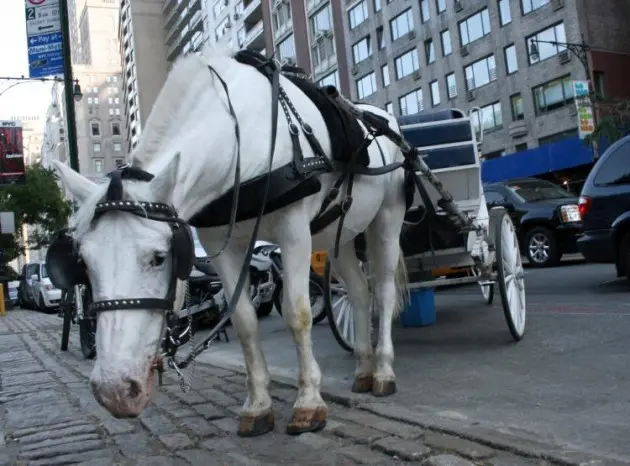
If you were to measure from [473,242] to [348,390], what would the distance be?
2264 millimetres

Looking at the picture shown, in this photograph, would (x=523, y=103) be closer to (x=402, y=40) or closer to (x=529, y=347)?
(x=402, y=40)

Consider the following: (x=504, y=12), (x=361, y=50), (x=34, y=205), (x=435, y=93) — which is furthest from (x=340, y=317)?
(x=361, y=50)

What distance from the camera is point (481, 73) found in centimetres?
3734

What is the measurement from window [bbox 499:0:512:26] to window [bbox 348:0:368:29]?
1181cm

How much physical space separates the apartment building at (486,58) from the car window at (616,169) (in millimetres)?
24466

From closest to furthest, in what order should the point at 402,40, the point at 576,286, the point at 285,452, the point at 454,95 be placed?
1. the point at 285,452
2. the point at 576,286
3. the point at 454,95
4. the point at 402,40

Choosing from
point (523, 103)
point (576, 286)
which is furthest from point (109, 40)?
point (576, 286)

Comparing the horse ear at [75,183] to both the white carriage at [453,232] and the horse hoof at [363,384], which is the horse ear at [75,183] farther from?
the white carriage at [453,232]

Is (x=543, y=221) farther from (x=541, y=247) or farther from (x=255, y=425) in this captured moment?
(x=255, y=425)

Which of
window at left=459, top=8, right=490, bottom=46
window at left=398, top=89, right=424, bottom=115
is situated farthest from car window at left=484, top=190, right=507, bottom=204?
window at left=398, top=89, right=424, bottom=115

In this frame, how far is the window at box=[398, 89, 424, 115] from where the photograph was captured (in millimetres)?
41438

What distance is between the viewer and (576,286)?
377 inches

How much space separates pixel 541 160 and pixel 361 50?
19033 mm

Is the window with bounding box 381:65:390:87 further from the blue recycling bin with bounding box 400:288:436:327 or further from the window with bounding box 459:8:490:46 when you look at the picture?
the blue recycling bin with bounding box 400:288:436:327
